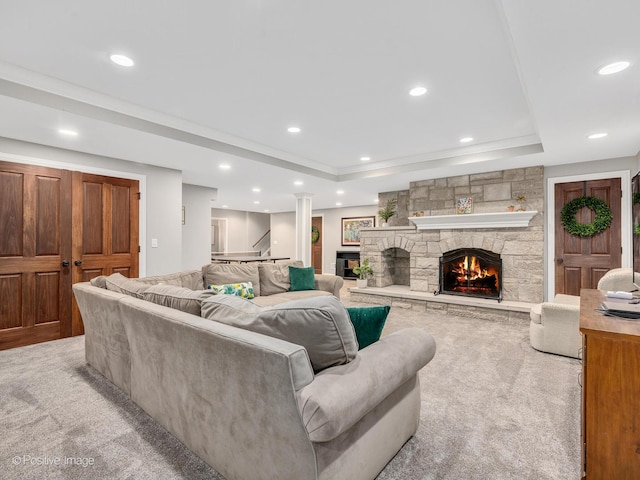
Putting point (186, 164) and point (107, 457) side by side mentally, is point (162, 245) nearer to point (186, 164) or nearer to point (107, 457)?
point (186, 164)

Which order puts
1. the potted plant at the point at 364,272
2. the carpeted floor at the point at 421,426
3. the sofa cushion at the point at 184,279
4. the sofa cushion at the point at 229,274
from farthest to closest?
the potted plant at the point at 364,272
the sofa cushion at the point at 229,274
the sofa cushion at the point at 184,279
the carpeted floor at the point at 421,426

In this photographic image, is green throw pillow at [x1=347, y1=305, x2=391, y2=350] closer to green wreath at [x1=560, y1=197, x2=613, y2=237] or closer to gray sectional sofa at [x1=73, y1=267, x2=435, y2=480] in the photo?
gray sectional sofa at [x1=73, y1=267, x2=435, y2=480]

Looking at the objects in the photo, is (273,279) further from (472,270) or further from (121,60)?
(472,270)

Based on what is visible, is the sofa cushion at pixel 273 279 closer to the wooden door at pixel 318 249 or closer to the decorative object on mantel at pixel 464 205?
the decorative object on mantel at pixel 464 205

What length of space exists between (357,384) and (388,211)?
5706 millimetres

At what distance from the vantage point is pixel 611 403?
1.36 meters

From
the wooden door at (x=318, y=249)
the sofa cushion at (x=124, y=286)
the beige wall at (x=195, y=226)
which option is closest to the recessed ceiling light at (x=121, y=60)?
the sofa cushion at (x=124, y=286)

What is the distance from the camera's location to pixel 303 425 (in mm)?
1124

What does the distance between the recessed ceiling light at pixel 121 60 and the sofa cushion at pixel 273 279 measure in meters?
2.69

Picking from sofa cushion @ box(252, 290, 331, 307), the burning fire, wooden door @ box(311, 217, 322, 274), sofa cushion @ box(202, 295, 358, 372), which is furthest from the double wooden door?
wooden door @ box(311, 217, 322, 274)

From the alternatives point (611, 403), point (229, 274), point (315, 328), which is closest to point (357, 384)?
point (315, 328)

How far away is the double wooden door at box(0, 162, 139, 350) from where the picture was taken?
138 inches

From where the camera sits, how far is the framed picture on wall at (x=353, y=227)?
977 centimetres

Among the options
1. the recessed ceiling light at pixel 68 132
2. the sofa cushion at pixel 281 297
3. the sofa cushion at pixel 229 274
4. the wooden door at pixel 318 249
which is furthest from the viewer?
the wooden door at pixel 318 249
